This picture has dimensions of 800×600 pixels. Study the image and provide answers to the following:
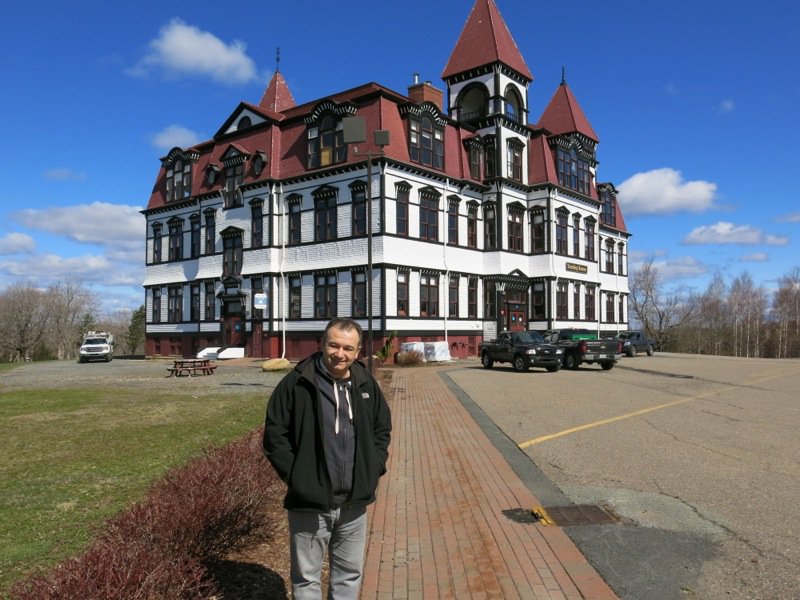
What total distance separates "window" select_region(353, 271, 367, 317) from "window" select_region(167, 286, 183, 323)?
15.8 m

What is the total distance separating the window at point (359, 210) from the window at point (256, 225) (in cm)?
679

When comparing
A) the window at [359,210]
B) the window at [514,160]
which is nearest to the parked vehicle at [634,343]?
the window at [514,160]

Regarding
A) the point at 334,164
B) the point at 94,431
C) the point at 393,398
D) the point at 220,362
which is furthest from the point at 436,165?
the point at 94,431

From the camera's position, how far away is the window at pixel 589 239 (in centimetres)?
4188

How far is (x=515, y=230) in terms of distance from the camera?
37469 millimetres

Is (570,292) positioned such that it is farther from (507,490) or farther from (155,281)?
(507,490)

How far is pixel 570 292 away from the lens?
130 feet

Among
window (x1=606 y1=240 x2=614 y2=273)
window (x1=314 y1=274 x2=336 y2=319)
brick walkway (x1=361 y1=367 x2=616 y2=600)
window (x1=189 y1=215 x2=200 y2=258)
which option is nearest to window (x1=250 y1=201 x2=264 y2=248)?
window (x1=314 y1=274 x2=336 y2=319)

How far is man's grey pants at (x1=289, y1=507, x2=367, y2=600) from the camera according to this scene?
3.39 m

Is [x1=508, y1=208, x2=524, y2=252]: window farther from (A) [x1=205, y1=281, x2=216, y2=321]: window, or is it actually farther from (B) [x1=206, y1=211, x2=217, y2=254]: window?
(A) [x1=205, y1=281, x2=216, y2=321]: window

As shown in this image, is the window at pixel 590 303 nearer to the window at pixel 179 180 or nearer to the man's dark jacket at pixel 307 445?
the window at pixel 179 180

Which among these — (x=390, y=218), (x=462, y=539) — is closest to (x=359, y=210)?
(x=390, y=218)

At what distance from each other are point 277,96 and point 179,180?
29.3 feet

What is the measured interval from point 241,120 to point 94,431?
30707mm
